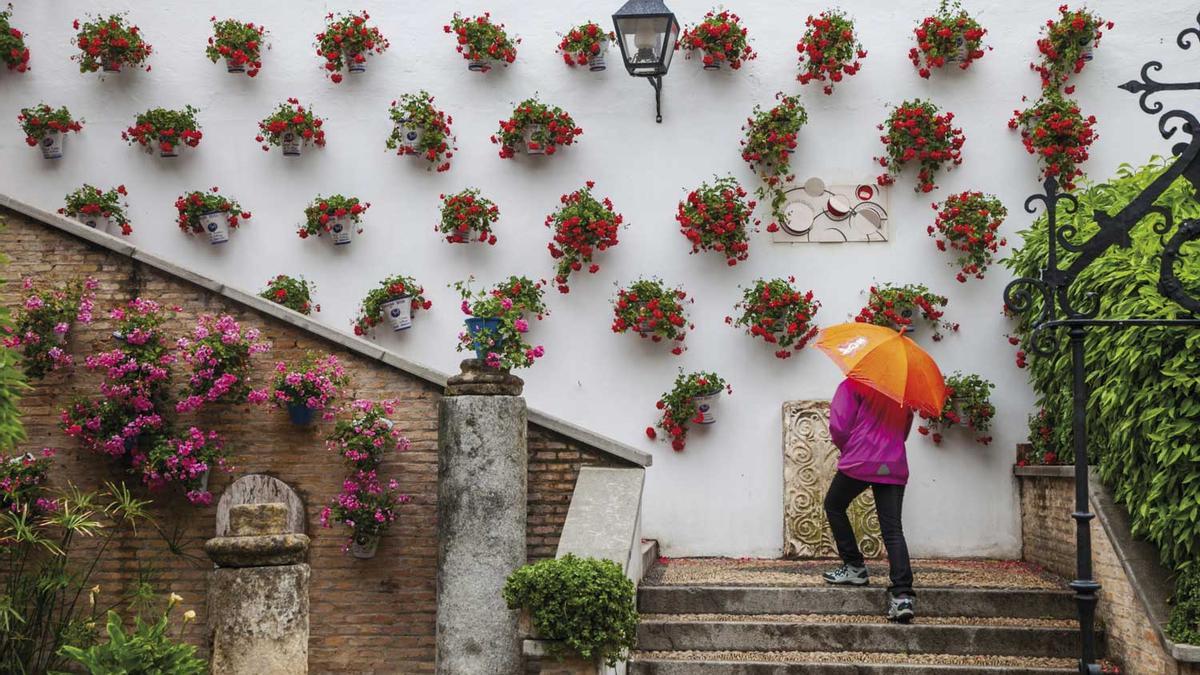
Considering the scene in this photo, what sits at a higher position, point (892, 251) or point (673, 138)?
point (673, 138)

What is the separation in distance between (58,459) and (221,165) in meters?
3.21

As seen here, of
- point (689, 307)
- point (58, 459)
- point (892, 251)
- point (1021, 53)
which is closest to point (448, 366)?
point (689, 307)

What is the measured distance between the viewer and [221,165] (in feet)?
34.8

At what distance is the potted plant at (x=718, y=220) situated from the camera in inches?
397

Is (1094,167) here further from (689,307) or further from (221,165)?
(221,165)

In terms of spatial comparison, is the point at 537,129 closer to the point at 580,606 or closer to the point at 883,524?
the point at 883,524

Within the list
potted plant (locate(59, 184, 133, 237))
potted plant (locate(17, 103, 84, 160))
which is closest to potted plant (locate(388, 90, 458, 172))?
potted plant (locate(59, 184, 133, 237))

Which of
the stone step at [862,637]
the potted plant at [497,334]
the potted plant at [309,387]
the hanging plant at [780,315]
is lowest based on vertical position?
the stone step at [862,637]

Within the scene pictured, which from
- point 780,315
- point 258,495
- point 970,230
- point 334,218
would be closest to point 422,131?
point 334,218

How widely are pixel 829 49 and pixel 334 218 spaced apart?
14.3 ft

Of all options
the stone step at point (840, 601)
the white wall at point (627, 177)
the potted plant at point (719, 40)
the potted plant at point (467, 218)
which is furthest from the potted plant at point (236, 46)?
the stone step at point (840, 601)

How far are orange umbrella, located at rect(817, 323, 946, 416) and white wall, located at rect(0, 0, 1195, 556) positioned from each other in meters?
2.21

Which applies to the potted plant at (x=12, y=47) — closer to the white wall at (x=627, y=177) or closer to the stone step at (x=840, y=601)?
the white wall at (x=627, y=177)

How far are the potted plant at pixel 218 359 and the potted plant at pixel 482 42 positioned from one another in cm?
332
